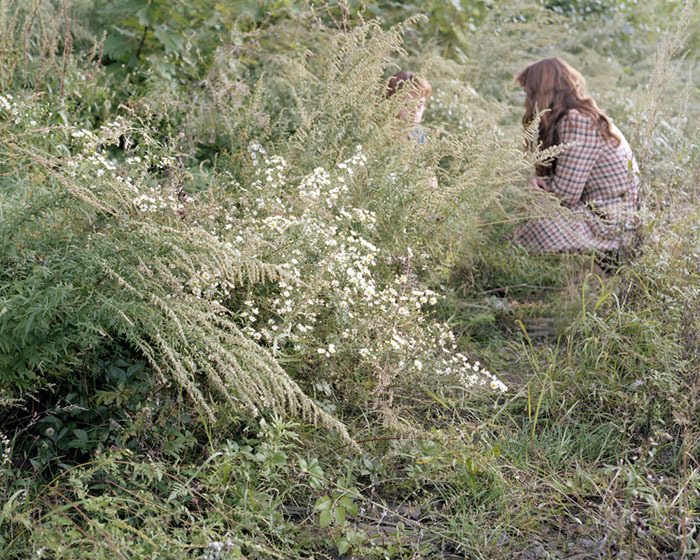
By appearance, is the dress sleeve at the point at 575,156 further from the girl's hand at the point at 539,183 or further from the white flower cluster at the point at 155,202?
the white flower cluster at the point at 155,202

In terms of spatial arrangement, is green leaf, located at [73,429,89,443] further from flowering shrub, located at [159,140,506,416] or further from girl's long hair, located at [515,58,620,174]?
girl's long hair, located at [515,58,620,174]

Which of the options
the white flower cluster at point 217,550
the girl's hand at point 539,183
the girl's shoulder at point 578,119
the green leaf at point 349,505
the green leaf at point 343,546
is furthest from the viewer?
the girl's hand at point 539,183

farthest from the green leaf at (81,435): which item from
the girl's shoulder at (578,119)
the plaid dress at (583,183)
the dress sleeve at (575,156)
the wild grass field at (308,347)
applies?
the girl's shoulder at (578,119)

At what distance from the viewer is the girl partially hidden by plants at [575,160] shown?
4.67 metres

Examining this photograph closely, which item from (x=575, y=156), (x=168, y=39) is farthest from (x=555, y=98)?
(x=168, y=39)

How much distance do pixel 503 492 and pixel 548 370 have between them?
91 centimetres

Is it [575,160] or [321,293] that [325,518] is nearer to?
[321,293]

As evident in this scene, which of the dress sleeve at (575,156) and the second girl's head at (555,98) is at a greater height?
the second girl's head at (555,98)

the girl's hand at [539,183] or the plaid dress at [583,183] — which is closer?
the plaid dress at [583,183]

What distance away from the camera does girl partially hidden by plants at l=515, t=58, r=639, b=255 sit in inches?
184

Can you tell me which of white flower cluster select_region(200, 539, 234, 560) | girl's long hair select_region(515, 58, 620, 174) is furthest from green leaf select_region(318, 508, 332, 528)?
girl's long hair select_region(515, 58, 620, 174)

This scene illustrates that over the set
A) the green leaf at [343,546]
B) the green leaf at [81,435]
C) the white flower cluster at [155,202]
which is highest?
the white flower cluster at [155,202]

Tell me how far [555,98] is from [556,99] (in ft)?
0.03

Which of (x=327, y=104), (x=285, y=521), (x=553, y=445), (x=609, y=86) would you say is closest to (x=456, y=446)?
(x=553, y=445)
